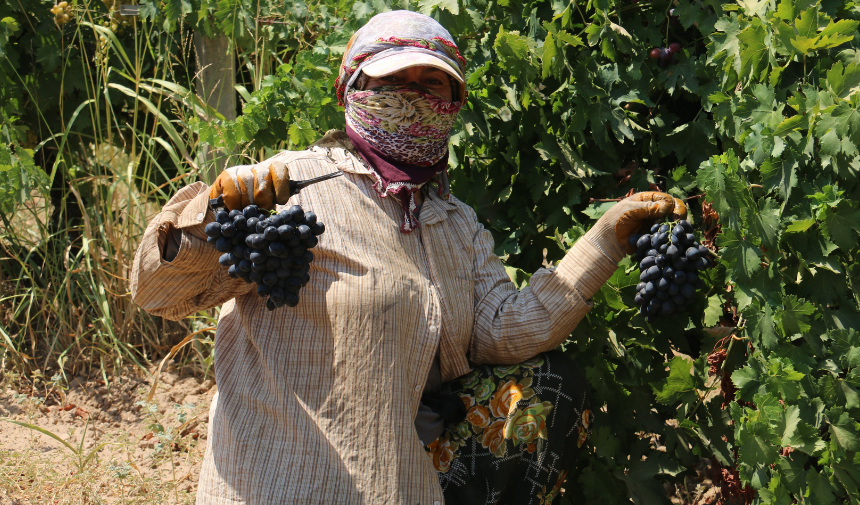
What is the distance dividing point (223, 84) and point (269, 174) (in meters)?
2.12

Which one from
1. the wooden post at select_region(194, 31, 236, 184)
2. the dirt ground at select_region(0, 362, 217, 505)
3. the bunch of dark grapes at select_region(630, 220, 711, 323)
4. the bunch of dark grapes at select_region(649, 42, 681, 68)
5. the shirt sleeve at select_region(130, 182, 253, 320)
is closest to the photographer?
the shirt sleeve at select_region(130, 182, 253, 320)

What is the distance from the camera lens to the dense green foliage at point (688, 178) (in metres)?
1.85

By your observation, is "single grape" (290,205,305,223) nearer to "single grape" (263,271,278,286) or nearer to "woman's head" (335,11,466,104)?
"single grape" (263,271,278,286)

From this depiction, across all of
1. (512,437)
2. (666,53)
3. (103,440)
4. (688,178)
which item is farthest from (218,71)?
(512,437)

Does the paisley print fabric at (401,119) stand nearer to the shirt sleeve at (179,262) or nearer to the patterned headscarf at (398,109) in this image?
the patterned headscarf at (398,109)

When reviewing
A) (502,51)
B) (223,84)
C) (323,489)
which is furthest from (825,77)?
(223,84)

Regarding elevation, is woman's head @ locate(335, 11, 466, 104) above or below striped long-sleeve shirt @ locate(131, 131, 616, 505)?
above

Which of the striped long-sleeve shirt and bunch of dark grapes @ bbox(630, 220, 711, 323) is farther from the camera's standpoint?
bunch of dark grapes @ bbox(630, 220, 711, 323)

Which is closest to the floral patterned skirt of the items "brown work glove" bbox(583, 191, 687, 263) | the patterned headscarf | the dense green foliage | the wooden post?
the dense green foliage

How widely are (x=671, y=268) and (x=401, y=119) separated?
0.82 metres

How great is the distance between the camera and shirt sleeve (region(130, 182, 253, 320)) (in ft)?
5.95

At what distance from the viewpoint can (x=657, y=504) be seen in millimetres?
2402

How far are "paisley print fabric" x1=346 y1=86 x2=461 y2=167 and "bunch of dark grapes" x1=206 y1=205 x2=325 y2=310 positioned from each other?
0.52 metres

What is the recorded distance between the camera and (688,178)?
8.13 feet
